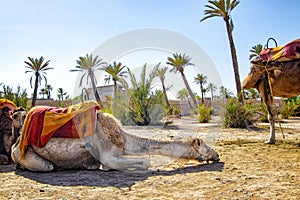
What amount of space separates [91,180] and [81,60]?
32540 millimetres

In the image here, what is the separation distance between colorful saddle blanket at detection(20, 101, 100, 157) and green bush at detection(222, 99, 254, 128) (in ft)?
33.2

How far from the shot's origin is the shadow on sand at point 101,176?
3656 mm

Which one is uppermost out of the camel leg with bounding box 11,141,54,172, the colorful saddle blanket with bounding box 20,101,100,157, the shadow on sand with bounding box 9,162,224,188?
the colorful saddle blanket with bounding box 20,101,100,157

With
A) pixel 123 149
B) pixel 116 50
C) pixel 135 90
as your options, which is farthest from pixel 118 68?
pixel 123 149

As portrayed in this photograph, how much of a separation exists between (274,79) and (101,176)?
4622mm

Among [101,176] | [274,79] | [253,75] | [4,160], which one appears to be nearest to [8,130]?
[4,160]

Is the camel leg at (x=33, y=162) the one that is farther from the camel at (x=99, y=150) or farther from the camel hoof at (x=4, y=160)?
the camel hoof at (x=4, y=160)

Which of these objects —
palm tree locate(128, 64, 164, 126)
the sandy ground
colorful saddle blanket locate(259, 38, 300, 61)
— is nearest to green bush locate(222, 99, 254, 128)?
palm tree locate(128, 64, 164, 126)

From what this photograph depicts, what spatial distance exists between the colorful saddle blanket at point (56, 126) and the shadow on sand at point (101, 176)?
0.49 metres

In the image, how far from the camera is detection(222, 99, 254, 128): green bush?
43.6 feet

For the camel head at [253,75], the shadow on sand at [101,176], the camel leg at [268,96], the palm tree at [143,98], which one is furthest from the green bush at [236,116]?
the shadow on sand at [101,176]

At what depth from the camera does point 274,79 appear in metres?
6.62

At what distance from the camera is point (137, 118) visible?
1543 cm

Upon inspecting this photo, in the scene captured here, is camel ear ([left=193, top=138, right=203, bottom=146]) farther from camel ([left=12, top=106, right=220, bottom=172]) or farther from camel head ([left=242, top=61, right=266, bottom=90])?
camel head ([left=242, top=61, right=266, bottom=90])
